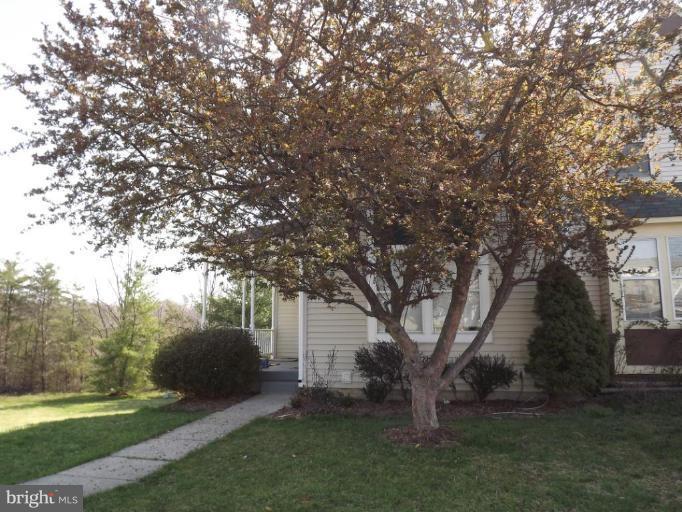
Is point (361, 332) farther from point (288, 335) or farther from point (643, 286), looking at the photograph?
point (288, 335)

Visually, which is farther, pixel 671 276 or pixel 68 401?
pixel 68 401

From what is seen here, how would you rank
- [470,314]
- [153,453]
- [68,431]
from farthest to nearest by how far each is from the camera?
[470,314] < [68,431] < [153,453]

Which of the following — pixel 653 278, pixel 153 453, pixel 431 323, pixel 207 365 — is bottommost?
pixel 153 453

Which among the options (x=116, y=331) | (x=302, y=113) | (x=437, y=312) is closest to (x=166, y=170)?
(x=302, y=113)

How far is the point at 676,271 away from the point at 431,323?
4.95 meters

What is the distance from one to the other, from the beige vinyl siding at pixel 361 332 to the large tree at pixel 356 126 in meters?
3.07

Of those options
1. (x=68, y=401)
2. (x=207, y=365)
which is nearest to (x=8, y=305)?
(x=68, y=401)

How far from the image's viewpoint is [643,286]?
10.5 metres

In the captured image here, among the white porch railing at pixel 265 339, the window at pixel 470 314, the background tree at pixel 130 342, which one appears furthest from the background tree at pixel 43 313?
the window at pixel 470 314

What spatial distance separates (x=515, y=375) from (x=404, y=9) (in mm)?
6527

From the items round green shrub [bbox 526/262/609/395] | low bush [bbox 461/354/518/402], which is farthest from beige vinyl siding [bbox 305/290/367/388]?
round green shrub [bbox 526/262/609/395]

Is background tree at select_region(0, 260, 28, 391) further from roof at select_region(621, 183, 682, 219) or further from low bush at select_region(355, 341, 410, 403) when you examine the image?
roof at select_region(621, 183, 682, 219)

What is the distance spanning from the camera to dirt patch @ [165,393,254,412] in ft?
33.2

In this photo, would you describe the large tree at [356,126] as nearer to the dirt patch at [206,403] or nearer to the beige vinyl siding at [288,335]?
the dirt patch at [206,403]
